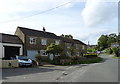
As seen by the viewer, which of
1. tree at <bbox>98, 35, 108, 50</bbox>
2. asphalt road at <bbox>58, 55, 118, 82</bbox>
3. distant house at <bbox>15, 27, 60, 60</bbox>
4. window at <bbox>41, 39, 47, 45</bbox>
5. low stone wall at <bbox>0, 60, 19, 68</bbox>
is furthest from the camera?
tree at <bbox>98, 35, 108, 50</bbox>

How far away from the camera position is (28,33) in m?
37.3

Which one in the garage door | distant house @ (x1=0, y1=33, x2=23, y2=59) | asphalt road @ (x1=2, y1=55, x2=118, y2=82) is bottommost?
asphalt road @ (x1=2, y1=55, x2=118, y2=82)

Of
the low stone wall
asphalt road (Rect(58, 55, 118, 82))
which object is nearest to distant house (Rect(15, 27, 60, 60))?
the low stone wall

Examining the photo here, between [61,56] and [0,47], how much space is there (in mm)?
13155

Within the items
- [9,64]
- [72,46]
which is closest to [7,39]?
[9,64]

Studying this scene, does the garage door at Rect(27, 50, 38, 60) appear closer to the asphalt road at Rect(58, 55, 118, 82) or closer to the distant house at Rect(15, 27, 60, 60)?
the distant house at Rect(15, 27, 60, 60)

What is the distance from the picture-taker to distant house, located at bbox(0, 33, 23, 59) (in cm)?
3000

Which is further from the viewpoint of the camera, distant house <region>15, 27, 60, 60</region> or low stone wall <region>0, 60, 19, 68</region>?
distant house <region>15, 27, 60, 60</region>

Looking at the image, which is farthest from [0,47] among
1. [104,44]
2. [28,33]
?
[104,44]

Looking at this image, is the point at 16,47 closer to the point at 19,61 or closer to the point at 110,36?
the point at 19,61

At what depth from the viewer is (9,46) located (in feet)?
105

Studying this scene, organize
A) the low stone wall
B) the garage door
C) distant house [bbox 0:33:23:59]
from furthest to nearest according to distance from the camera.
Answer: the garage door → distant house [bbox 0:33:23:59] → the low stone wall

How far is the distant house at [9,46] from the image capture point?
3000cm

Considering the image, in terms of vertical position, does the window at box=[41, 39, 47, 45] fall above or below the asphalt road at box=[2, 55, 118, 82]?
above
